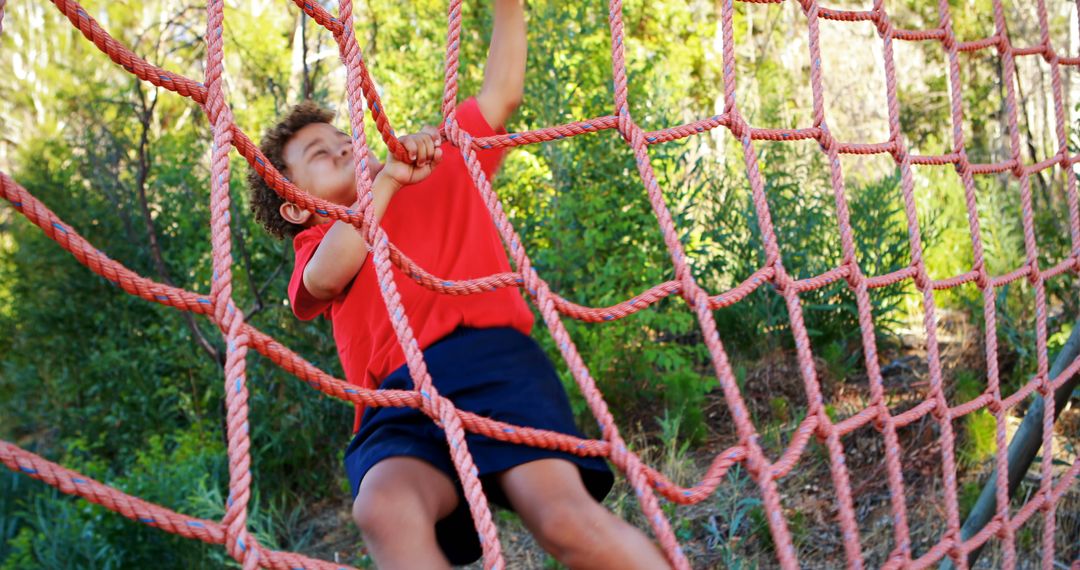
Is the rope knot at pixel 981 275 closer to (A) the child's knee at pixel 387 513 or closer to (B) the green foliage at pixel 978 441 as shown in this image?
(B) the green foliage at pixel 978 441

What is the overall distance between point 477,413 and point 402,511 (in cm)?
18

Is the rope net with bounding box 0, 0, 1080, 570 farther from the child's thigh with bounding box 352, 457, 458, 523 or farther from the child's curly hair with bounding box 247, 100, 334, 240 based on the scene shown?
the child's curly hair with bounding box 247, 100, 334, 240

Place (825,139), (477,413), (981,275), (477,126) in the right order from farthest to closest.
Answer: (981,275)
(825,139)
(477,126)
(477,413)

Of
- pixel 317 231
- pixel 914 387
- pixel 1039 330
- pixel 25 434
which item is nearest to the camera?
pixel 317 231

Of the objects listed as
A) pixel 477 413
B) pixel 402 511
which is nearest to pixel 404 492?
pixel 402 511

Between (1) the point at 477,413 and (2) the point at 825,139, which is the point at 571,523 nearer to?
(1) the point at 477,413

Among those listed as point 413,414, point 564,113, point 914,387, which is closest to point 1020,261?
point 914,387

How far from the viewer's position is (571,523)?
1125 millimetres

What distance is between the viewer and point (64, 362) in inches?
154

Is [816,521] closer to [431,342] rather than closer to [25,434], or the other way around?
[431,342]

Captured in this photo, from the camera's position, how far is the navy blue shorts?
121cm

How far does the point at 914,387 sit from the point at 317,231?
2.04m

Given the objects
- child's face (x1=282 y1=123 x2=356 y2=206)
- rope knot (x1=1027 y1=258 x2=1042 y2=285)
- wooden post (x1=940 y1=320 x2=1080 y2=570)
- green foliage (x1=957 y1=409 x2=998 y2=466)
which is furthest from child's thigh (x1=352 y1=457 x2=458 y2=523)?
green foliage (x1=957 y1=409 x2=998 y2=466)

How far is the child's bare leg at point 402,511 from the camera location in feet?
3.62
